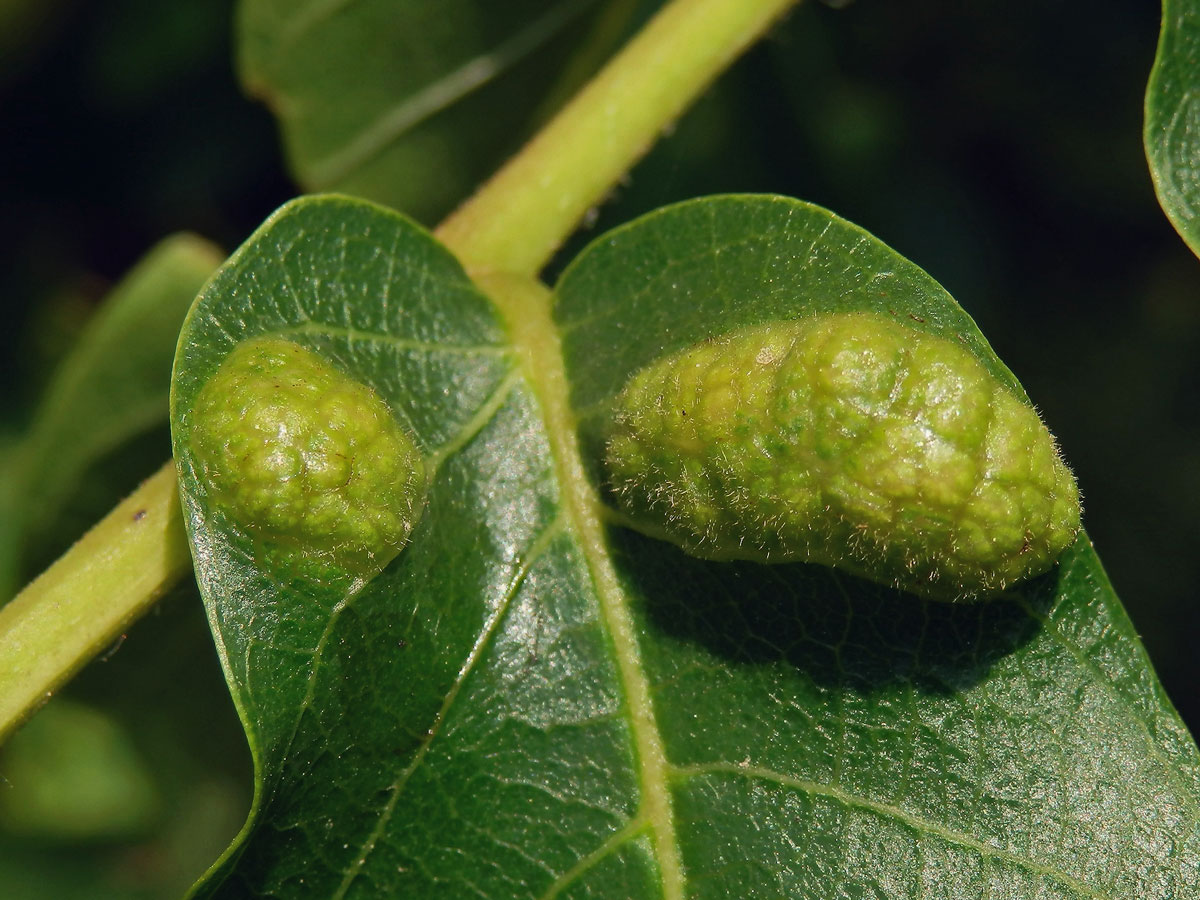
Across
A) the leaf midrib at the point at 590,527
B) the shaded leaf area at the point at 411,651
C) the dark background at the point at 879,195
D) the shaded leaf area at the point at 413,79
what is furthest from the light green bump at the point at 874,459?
the dark background at the point at 879,195

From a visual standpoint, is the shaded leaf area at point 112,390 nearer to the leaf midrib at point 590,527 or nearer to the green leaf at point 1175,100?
the leaf midrib at point 590,527

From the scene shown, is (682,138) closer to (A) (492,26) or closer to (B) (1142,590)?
(A) (492,26)

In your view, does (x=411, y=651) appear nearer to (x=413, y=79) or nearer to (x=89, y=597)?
(x=89, y=597)

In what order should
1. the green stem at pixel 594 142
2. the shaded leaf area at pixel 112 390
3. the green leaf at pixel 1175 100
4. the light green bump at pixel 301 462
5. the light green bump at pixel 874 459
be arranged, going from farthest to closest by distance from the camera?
the shaded leaf area at pixel 112 390
the green stem at pixel 594 142
the green leaf at pixel 1175 100
the light green bump at pixel 301 462
the light green bump at pixel 874 459

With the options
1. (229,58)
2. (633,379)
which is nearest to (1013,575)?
(633,379)

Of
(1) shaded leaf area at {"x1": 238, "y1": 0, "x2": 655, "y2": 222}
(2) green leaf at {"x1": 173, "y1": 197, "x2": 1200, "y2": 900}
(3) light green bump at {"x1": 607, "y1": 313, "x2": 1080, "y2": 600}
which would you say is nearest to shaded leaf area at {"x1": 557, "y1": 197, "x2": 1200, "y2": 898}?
(2) green leaf at {"x1": 173, "y1": 197, "x2": 1200, "y2": 900}

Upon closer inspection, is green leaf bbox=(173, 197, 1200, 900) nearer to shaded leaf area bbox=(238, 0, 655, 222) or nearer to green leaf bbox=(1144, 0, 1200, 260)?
green leaf bbox=(1144, 0, 1200, 260)

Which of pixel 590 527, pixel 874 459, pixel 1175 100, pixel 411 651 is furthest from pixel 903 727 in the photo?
pixel 1175 100
